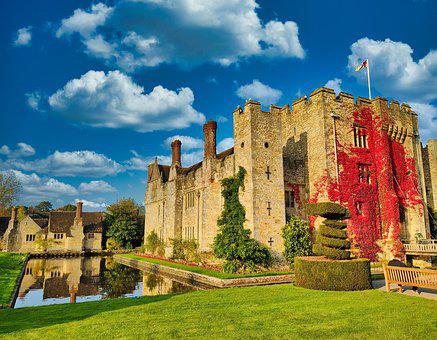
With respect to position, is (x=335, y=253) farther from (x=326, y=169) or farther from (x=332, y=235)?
(x=326, y=169)

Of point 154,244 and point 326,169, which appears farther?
point 154,244

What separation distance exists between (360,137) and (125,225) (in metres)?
35.4

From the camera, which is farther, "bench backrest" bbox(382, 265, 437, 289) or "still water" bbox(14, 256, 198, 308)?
"still water" bbox(14, 256, 198, 308)

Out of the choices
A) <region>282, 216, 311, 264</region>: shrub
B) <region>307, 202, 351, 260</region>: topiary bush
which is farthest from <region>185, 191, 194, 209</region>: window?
<region>307, 202, 351, 260</region>: topiary bush

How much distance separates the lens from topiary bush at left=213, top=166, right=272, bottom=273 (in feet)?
61.8

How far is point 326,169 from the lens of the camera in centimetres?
2212

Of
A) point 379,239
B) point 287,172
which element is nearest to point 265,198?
point 287,172

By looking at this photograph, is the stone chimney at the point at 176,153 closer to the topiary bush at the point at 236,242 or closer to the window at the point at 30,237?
the topiary bush at the point at 236,242

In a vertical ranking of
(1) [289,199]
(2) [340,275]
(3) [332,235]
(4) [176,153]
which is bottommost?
(2) [340,275]

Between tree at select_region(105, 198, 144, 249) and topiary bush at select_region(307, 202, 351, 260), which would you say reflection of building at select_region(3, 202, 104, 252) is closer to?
tree at select_region(105, 198, 144, 249)

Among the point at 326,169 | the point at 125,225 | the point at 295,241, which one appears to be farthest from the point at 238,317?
the point at 125,225

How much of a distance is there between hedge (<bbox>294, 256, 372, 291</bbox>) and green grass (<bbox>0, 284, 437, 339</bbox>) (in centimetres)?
63

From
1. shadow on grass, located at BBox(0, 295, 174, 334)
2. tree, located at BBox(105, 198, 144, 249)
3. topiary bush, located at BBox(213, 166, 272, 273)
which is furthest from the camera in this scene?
tree, located at BBox(105, 198, 144, 249)

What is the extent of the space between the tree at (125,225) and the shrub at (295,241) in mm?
33596
